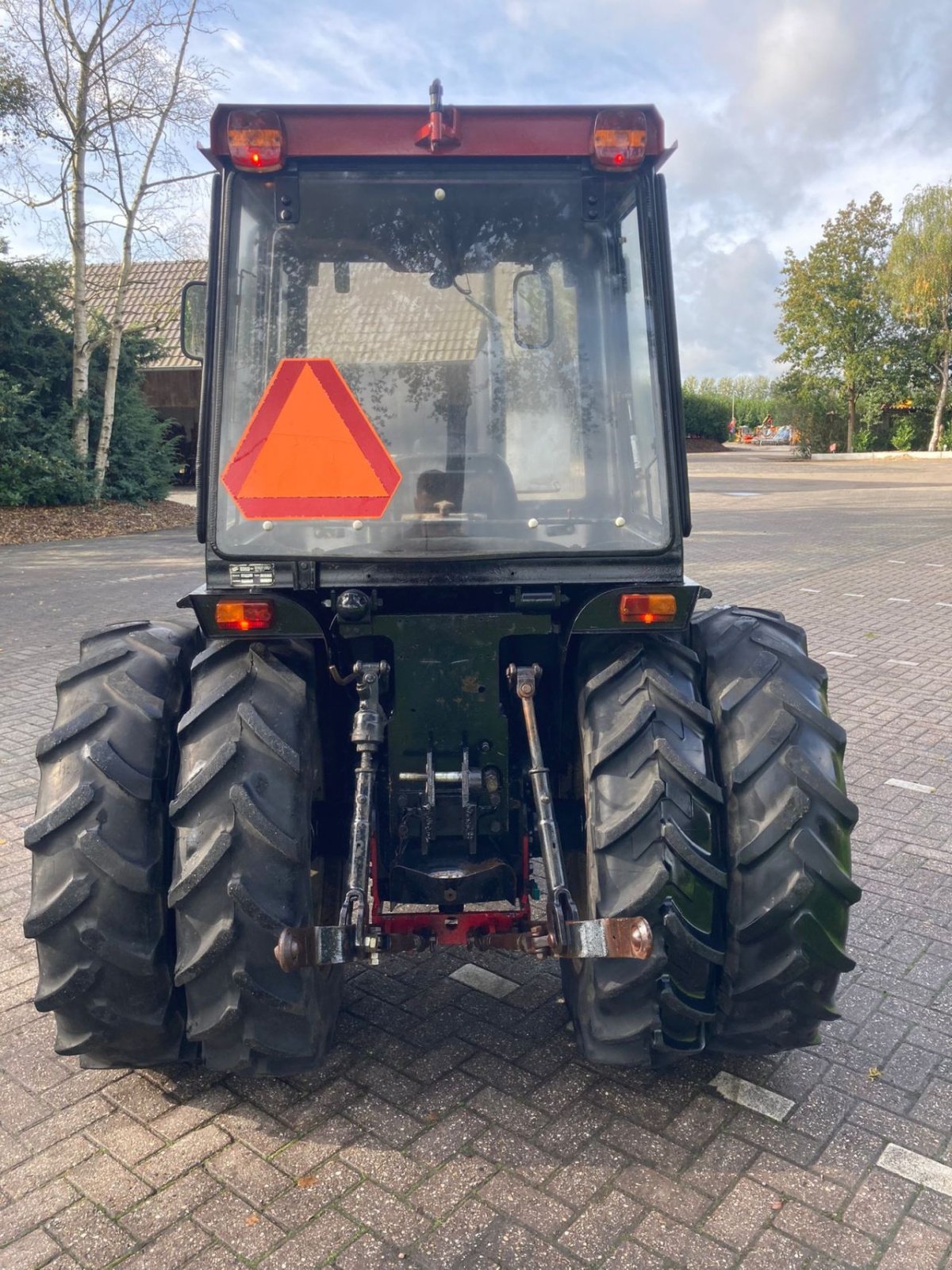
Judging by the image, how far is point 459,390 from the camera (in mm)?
2713

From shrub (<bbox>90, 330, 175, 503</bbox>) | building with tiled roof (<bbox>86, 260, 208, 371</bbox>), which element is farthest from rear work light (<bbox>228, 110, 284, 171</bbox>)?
building with tiled roof (<bbox>86, 260, 208, 371</bbox>)

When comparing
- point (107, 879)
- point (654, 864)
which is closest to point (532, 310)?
point (654, 864)

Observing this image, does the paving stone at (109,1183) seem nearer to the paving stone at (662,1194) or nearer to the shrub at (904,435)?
the paving stone at (662,1194)

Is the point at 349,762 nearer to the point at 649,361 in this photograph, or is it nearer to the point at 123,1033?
the point at 123,1033

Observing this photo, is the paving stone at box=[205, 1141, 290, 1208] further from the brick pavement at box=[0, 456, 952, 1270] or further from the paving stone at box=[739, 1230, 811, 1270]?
the paving stone at box=[739, 1230, 811, 1270]

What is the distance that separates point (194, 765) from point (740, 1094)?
5.91 feet

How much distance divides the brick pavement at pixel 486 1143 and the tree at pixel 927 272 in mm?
40464

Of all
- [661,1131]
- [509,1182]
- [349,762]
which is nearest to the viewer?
[509,1182]

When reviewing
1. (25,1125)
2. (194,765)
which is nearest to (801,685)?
(194,765)

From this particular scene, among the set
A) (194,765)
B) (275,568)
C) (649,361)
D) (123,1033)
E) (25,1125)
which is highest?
(649,361)

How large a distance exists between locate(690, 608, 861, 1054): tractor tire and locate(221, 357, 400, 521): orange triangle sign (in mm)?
1152

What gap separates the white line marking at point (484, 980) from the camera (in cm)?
337

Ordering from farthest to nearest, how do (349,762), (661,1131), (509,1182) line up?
(349,762) < (661,1131) < (509,1182)

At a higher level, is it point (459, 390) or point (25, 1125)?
point (459, 390)
